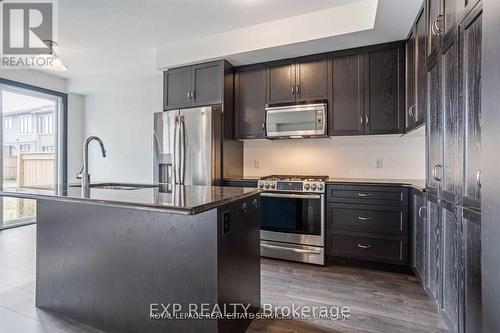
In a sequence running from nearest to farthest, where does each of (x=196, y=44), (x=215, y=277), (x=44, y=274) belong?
(x=215, y=277) → (x=44, y=274) → (x=196, y=44)

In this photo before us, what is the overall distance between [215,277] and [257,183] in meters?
1.85

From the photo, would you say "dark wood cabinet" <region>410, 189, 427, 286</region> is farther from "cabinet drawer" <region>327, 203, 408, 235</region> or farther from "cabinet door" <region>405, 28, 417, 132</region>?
"cabinet door" <region>405, 28, 417, 132</region>

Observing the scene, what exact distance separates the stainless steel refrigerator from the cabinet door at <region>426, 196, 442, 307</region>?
2201 millimetres

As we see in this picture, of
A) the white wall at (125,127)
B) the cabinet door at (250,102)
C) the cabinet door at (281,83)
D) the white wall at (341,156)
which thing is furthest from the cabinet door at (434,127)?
the white wall at (125,127)

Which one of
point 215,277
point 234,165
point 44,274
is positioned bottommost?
point 44,274

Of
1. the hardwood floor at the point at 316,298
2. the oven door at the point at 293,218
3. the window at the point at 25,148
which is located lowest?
the hardwood floor at the point at 316,298

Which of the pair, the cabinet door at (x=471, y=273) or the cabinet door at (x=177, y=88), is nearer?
the cabinet door at (x=471, y=273)

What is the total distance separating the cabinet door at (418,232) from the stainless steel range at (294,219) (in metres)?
0.83

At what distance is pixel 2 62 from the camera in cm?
393

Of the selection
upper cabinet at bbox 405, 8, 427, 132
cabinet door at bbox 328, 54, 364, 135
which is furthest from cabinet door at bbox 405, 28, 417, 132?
cabinet door at bbox 328, 54, 364, 135

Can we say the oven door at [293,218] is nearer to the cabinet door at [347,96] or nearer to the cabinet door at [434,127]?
the cabinet door at [347,96]

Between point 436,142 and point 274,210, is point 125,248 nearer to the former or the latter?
point 274,210

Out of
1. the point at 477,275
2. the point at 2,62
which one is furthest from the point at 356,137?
the point at 2,62

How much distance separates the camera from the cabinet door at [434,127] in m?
1.77
